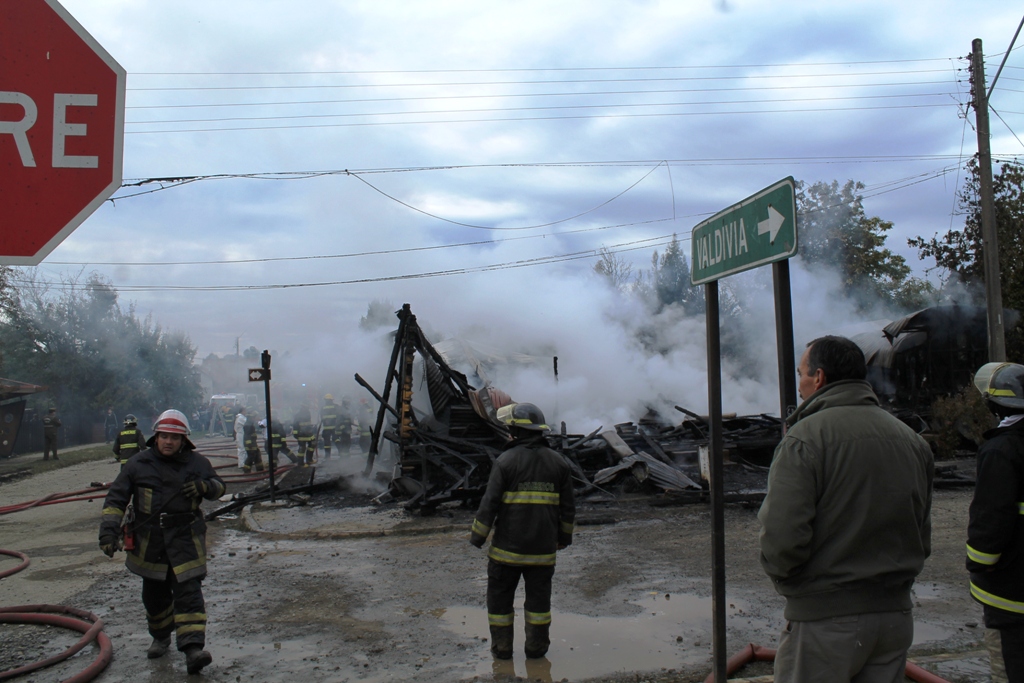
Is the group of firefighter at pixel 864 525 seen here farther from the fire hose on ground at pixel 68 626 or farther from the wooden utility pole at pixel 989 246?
the wooden utility pole at pixel 989 246

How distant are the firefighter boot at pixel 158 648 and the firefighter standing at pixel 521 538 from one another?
2392 millimetres

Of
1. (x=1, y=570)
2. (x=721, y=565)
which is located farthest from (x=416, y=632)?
(x=1, y=570)

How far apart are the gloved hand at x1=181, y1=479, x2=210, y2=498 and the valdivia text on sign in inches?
148

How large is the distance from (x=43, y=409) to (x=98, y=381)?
2710 millimetres

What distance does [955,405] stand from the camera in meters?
15.3

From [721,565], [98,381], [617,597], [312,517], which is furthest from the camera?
[98,381]

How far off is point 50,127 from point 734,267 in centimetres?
266

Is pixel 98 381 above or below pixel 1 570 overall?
above

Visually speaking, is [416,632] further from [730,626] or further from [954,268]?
[954,268]

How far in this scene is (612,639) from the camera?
5.41 metres

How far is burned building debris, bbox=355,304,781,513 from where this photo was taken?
11.8 m

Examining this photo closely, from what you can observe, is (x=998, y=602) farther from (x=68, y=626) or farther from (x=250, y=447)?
(x=250, y=447)

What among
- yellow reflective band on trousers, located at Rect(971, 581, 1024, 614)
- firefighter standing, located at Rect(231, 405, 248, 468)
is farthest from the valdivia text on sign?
firefighter standing, located at Rect(231, 405, 248, 468)

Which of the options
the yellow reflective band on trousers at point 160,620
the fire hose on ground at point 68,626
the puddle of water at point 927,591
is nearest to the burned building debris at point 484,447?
the puddle of water at point 927,591
